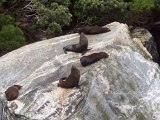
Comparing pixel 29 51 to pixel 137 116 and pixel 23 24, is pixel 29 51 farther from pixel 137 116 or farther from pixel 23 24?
pixel 23 24

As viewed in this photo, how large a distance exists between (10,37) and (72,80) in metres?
5.16

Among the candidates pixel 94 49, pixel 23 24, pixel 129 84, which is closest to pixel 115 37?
pixel 94 49

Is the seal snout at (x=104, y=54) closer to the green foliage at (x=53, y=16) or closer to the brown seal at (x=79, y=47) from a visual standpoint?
the brown seal at (x=79, y=47)

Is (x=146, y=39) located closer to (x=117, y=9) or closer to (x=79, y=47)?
(x=117, y=9)

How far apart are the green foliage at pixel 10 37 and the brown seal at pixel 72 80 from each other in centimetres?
448

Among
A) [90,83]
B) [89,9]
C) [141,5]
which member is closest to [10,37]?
[89,9]

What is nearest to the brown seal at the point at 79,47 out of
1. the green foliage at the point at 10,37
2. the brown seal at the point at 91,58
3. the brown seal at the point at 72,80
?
the brown seal at the point at 91,58

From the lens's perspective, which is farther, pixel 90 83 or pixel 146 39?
pixel 146 39

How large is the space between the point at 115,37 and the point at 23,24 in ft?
21.9

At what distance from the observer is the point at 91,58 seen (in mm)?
12500

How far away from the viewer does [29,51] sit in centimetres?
1457

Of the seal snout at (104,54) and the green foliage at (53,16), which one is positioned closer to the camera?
the seal snout at (104,54)

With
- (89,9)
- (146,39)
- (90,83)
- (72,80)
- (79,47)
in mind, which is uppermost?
(79,47)

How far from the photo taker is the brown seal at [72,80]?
1162 cm
